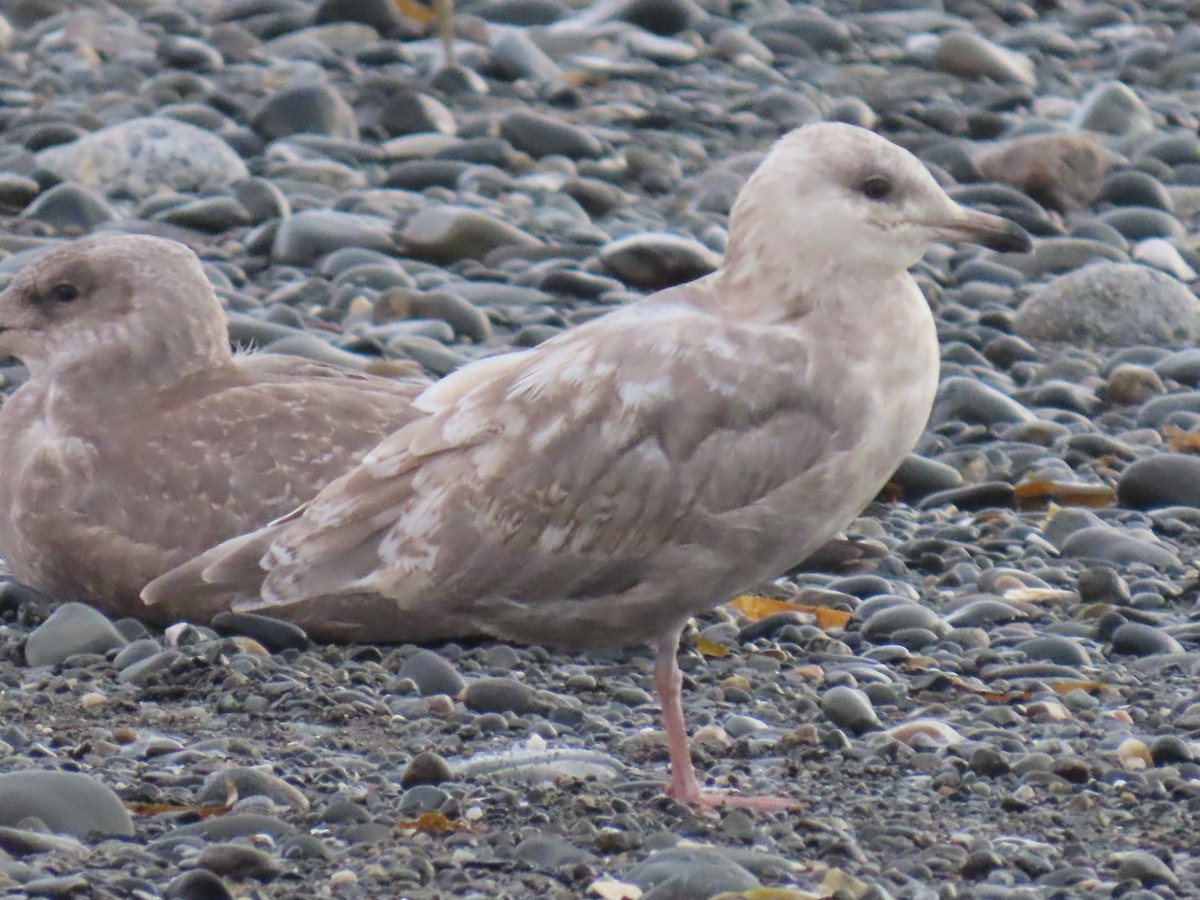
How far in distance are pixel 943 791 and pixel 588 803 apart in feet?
2.66

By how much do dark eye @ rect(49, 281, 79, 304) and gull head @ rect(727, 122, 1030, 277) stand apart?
2080mm

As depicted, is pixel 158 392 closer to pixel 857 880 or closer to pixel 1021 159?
pixel 857 880

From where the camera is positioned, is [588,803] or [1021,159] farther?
[1021,159]

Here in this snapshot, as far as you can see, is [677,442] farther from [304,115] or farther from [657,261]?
[304,115]

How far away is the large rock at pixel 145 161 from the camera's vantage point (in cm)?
1041

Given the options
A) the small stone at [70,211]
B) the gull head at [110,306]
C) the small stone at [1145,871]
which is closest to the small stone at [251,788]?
the small stone at [1145,871]

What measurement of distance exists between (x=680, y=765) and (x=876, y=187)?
5.13 ft

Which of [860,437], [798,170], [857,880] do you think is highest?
[798,170]

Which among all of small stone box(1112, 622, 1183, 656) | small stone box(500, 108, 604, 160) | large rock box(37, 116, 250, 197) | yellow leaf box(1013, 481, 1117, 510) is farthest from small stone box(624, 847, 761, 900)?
small stone box(500, 108, 604, 160)

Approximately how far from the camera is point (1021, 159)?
11.4 m

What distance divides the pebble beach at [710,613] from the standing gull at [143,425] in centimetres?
19

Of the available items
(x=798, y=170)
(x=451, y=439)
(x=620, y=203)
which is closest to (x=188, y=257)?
(x=451, y=439)

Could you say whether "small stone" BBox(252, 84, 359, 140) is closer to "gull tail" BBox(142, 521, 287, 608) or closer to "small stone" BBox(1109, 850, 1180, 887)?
"gull tail" BBox(142, 521, 287, 608)

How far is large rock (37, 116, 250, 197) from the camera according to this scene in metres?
10.4
